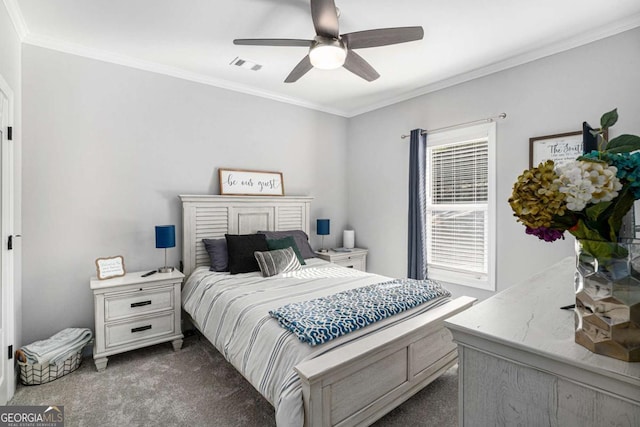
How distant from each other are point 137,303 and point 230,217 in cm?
127

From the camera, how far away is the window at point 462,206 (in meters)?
3.26

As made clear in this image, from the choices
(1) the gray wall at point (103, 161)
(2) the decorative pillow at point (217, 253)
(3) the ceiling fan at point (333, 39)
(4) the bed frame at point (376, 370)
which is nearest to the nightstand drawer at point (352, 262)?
(2) the decorative pillow at point (217, 253)

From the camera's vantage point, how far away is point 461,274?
3.51 m

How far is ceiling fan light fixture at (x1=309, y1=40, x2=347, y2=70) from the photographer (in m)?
2.05

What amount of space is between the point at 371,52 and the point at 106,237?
3.05m

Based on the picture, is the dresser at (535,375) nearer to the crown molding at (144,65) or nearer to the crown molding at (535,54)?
the crown molding at (535,54)

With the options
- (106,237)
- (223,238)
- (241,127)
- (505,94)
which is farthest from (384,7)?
(106,237)

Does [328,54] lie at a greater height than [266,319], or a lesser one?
greater

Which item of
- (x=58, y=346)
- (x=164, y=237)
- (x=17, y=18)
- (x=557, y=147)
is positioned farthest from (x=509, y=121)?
(x=58, y=346)

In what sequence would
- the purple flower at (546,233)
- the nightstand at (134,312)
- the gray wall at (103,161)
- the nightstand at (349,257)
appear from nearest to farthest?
the purple flower at (546,233) < the nightstand at (134,312) < the gray wall at (103,161) < the nightstand at (349,257)

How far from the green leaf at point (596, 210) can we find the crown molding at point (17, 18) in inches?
135

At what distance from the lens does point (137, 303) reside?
2721 millimetres

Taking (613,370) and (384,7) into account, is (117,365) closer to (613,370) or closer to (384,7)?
(613,370)

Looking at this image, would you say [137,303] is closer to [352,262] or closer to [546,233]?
[352,262]
